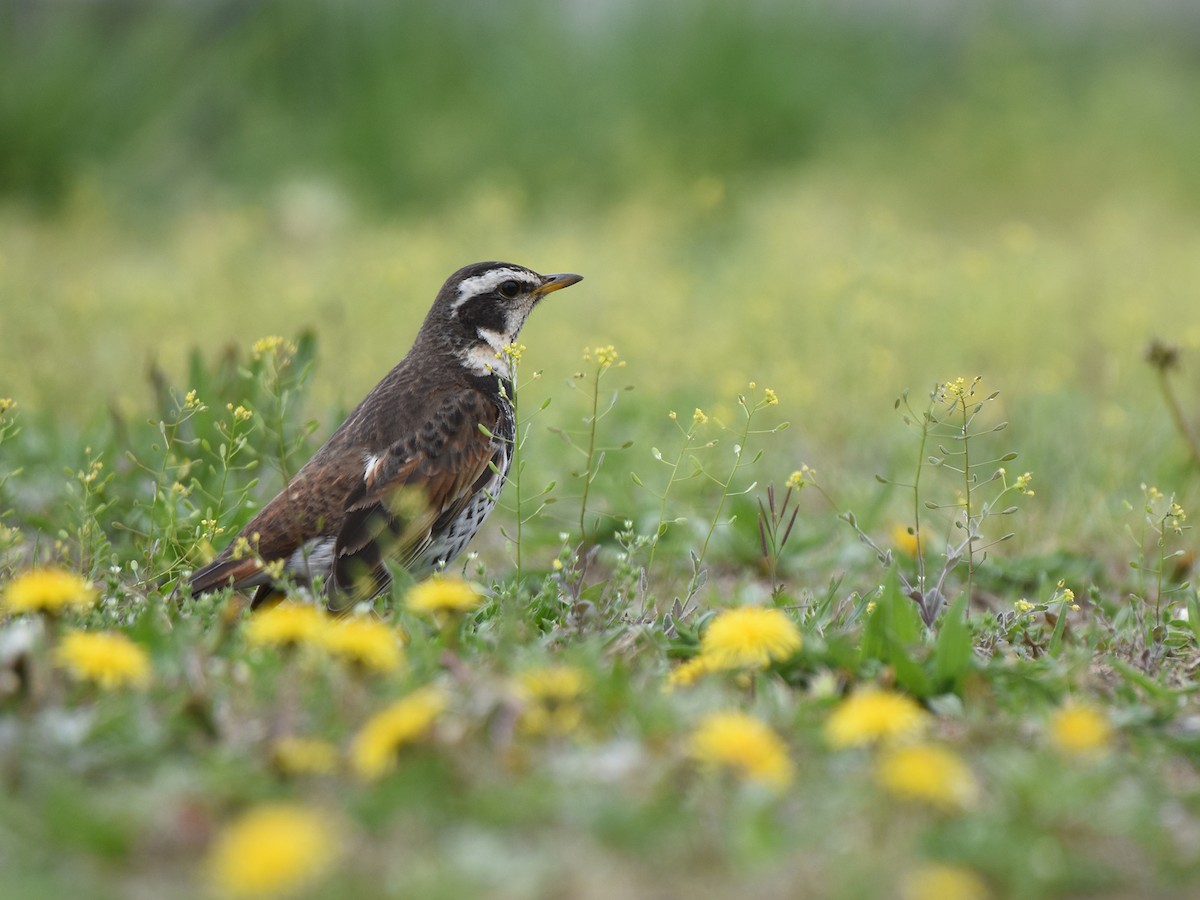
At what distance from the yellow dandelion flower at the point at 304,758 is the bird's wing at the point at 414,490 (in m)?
1.99

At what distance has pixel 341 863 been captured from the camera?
9.48 feet

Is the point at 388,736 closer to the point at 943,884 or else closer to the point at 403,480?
the point at 943,884

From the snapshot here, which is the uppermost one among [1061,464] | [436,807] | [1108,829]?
[436,807]

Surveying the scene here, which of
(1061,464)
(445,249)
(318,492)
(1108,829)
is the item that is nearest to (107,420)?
(318,492)

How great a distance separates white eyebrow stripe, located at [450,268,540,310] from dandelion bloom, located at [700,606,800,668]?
274 centimetres

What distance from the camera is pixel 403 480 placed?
18.6 feet

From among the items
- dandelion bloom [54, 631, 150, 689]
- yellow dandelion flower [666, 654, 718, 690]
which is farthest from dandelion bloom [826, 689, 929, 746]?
dandelion bloom [54, 631, 150, 689]

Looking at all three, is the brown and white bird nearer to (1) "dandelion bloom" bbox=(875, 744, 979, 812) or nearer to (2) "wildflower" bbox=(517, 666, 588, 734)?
(2) "wildflower" bbox=(517, 666, 588, 734)

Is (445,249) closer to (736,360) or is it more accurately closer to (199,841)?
(736,360)

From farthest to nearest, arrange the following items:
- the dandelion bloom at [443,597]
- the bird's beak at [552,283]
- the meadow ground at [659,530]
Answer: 1. the bird's beak at [552,283]
2. the dandelion bloom at [443,597]
3. the meadow ground at [659,530]

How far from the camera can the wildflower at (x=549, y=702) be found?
11.3ft

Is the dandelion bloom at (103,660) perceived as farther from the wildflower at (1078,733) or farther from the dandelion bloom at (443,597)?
the wildflower at (1078,733)

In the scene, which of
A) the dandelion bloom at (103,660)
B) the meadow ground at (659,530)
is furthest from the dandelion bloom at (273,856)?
the dandelion bloom at (103,660)

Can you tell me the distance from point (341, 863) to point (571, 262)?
820 cm
